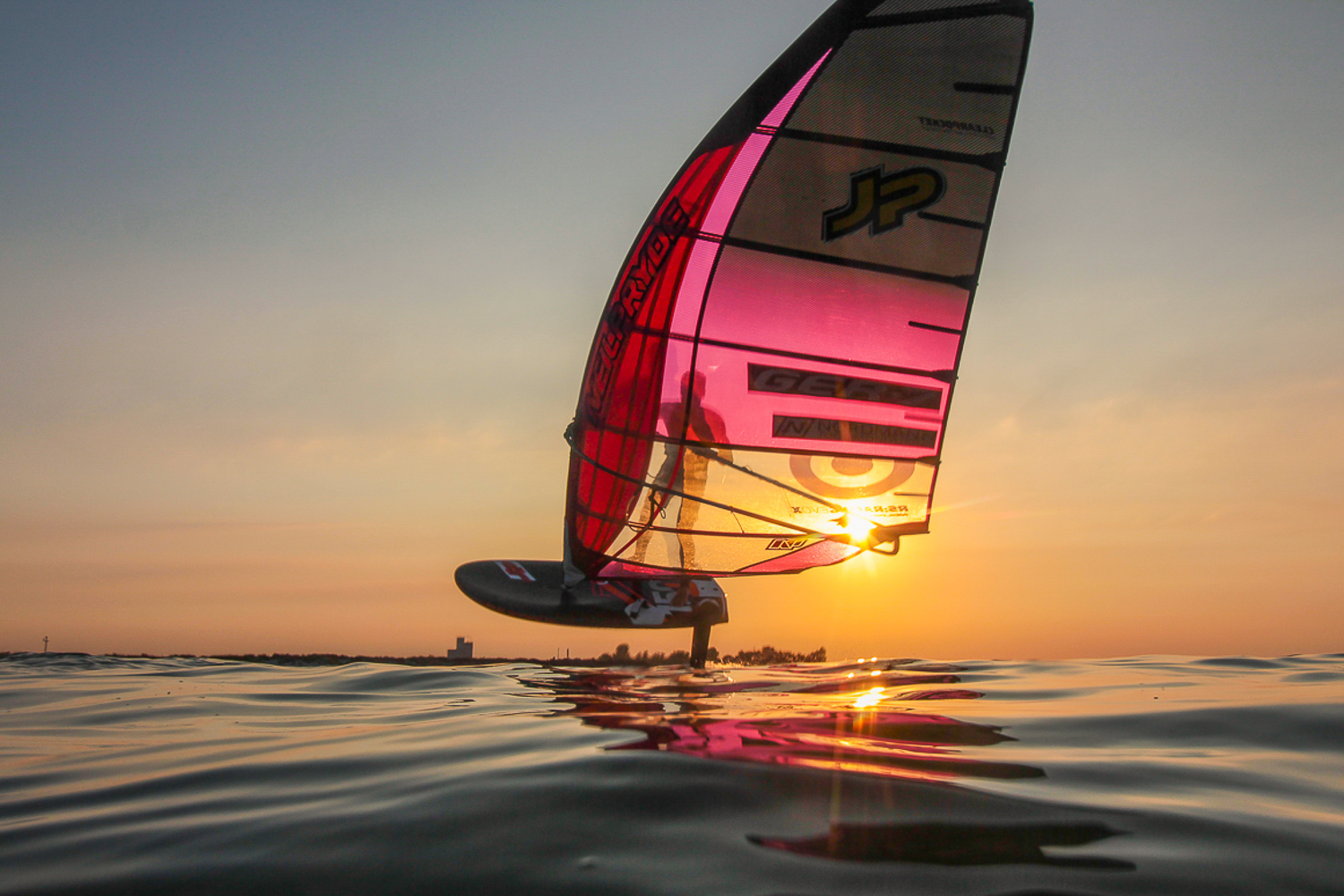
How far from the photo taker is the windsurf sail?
4961 millimetres

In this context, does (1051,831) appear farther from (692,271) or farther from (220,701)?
(220,701)

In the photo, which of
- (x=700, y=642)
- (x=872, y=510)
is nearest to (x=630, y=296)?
(x=872, y=510)

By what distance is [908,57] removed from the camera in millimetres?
4871

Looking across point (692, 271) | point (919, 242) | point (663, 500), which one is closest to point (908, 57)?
point (919, 242)

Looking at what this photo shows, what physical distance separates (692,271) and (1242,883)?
483 cm

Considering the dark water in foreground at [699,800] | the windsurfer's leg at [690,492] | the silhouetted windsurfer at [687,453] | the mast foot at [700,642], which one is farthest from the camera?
the mast foot at [700,642]

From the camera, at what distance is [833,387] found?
6.30 meters

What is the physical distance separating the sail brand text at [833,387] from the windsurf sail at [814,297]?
0.02 meters

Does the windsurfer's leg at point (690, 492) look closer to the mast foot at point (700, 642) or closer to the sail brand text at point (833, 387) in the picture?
the sail brand text at point (833, 387)

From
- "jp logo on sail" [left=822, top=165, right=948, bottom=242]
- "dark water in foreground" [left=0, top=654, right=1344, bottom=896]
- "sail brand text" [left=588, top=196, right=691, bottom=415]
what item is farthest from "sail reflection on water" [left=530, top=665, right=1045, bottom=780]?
"jp logo on sail" [left=822, top=165, right=948, bottom=242]

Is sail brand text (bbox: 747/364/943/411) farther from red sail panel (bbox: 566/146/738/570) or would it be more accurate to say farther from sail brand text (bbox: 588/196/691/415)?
sail brand text (bbox: 588/196/691/415)

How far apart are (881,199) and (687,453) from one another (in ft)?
8.02

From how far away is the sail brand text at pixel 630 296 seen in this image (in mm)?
5664

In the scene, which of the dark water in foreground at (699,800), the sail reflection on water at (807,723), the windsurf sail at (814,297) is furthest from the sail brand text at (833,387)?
the dark water in foreground at (699,800)
